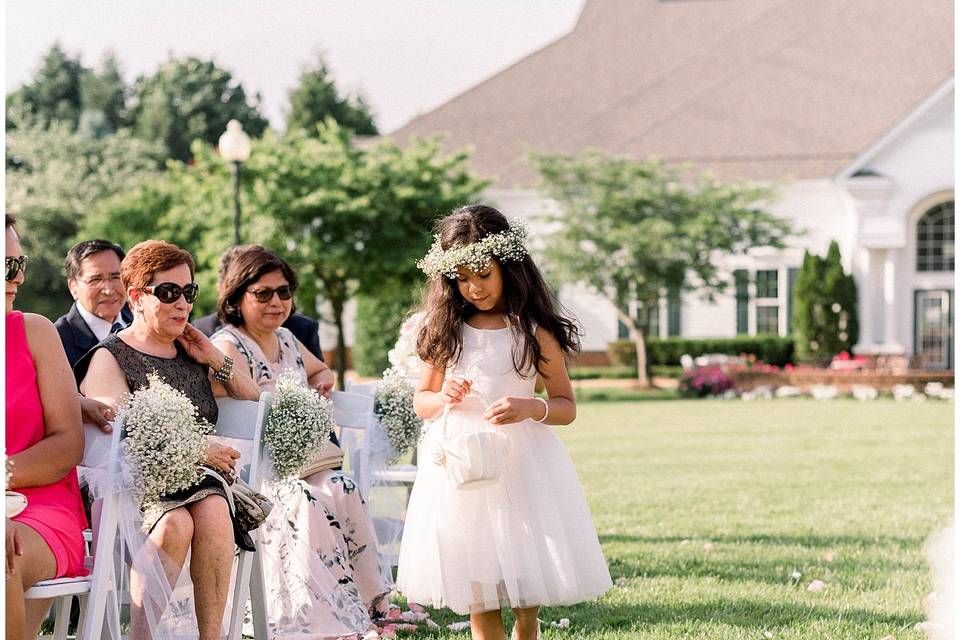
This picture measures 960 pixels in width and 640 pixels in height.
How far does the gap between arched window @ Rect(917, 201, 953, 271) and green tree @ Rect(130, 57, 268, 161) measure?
34.0 meters

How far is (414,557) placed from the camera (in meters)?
4.62

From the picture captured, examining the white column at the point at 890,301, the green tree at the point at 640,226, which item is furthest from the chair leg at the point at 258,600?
the white column at the point at 890,301

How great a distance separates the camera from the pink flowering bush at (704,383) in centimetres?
2616

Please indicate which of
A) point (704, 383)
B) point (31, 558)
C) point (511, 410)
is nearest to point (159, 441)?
point (31, 558)

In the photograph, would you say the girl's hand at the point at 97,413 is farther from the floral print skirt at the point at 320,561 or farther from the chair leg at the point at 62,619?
the floral print skirt at the point at 320,561

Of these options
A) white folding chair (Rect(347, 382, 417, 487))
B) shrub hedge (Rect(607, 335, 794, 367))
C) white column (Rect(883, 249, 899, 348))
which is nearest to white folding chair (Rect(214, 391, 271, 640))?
white folding chair (Rect(347, 382, 417, 487))

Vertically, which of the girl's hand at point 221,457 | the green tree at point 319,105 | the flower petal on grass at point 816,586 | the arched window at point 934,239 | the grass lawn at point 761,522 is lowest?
the grass lawn at point 761,522

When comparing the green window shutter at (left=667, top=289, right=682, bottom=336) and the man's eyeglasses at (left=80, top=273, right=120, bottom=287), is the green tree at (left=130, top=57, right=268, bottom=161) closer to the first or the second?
the green window shutter at (left=667, top=289, right=682, bottom=336)

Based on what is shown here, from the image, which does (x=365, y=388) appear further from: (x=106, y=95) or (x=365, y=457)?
(x=106, y=95)

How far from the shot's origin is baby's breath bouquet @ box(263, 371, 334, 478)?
5.19 metres

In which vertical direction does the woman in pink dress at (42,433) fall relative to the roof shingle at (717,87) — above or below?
below

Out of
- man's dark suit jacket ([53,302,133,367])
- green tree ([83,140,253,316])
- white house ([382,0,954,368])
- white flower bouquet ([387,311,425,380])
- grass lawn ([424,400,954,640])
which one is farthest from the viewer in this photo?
white house ([382,0,954,368])

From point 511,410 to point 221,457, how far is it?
3.91ft

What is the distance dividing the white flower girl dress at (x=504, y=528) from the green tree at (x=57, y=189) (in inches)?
1392
